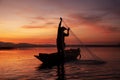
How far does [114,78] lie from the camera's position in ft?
52.4

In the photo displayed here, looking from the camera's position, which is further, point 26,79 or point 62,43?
point 62,43

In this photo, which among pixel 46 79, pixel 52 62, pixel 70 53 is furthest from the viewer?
pixel 70 53

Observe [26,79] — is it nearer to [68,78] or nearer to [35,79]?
[35,79]

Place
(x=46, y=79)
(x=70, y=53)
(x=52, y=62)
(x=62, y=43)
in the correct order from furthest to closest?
(x=70, y=53) < (x=52, y=62) < (x=62, y=43) < (x=46, y=79)

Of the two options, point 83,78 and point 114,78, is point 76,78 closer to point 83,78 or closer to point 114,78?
point 83,78

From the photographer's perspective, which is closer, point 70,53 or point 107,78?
point 107,78

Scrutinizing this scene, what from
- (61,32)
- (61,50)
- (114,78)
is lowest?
(114,78)

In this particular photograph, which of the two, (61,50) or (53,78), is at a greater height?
(61,50)

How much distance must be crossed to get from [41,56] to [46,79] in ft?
32.8

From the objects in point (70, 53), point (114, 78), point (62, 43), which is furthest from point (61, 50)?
point (70, 53)

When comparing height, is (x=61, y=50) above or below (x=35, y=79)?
above

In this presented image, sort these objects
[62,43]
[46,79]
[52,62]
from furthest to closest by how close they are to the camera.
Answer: [52,62] → [62,43] → [46,79]

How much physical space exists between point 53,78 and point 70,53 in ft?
50.7

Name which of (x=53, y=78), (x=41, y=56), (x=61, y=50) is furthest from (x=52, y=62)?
(x=53, y=78)
